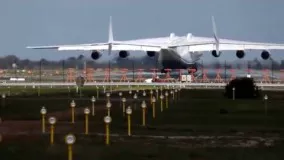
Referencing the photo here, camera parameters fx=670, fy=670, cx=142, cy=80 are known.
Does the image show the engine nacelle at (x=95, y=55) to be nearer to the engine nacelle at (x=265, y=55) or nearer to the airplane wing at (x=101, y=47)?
the airplane wing at (x=101, y=47)

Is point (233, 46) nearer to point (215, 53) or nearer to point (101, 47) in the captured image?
point (215, 53)

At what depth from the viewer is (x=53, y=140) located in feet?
65.3

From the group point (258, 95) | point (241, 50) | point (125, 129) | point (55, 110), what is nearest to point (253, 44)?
point (241, 50)

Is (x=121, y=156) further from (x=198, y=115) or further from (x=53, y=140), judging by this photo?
(x=198, y=115)

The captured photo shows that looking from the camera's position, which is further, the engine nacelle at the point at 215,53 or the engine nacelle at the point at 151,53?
the engine nacelle at the point at 151,53

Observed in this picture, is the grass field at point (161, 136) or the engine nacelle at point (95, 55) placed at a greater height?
the engine nacelle at point (95, 55)

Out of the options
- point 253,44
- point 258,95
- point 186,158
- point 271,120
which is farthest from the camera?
point 253,44

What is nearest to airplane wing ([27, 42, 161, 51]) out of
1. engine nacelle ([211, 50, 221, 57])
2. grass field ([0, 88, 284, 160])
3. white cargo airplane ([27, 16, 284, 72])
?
white cargo airplane ([27, 16, 284, 72])

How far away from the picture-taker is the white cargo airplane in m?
83.6

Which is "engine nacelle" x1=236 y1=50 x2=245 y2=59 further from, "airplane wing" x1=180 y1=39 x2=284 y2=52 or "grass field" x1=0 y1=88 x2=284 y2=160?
"grass field" x1=0 y1=88 x2=284 y2=160

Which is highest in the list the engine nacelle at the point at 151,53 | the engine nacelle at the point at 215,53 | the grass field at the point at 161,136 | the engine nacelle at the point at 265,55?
the engine nacelle at the point at 151,53

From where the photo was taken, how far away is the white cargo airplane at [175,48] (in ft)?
274

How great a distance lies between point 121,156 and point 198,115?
53.0ft

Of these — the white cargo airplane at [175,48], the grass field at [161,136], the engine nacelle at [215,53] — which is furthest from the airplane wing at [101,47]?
the grass field at [161,136]
